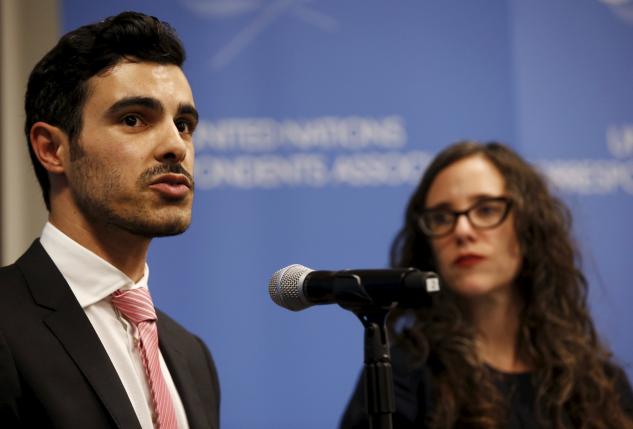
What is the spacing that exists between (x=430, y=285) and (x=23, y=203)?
256 cm

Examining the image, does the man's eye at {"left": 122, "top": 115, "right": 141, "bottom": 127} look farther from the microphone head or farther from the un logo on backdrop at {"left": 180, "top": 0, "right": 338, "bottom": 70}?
the un logo on backdrop at {"left": 180, "top": 0, "right": 338, "bottom": 70}

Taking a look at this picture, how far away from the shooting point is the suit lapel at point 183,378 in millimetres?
2023

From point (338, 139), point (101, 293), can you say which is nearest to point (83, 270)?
point (101, 293)

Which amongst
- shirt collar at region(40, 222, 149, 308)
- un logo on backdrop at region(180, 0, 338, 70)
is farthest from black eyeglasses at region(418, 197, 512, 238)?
shirt collar at region(40, 222, 149, 308)

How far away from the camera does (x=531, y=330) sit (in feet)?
9.82

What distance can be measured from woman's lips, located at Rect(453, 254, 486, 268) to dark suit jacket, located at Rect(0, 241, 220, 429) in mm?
1266

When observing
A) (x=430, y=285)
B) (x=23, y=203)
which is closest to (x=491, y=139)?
(x=23, y=203)

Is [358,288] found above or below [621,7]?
below

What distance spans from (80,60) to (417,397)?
1.56 m

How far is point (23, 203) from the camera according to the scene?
3529 mm

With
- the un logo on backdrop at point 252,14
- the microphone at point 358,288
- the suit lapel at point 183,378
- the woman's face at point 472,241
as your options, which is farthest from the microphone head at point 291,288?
the un logo on backdrop at point 252,14

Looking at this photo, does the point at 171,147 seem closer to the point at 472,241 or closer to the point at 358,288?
the point at 358,288

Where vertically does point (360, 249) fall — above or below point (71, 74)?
below

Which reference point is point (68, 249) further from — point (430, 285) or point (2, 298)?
point (430, 285)
